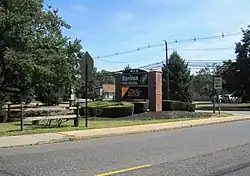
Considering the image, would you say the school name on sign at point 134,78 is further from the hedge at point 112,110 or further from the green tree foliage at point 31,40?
the green tree foliage at point 31,40

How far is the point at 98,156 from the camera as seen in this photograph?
10281mm

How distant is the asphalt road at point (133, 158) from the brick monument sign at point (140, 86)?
18.3 m

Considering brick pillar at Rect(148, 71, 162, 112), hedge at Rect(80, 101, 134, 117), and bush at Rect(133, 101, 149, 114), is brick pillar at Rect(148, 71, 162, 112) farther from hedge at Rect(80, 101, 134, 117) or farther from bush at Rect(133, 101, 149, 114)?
hedge at Rect(80, 101, 134, 117)

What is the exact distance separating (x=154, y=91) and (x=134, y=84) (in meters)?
2.84

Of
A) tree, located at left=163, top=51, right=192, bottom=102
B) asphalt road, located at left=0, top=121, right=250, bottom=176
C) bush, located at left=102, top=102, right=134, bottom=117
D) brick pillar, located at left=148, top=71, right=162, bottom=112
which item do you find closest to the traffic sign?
asphalt road, located at left=0, top=121, right=250, bottom=176

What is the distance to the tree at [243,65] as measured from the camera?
53.3 m

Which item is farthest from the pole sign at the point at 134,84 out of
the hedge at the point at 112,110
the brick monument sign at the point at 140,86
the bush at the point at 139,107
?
the hedge at the point at 112,110

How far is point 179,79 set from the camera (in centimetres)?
5238

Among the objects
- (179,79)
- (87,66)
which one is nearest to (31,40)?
(87,66)

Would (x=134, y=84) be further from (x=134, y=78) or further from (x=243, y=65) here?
(x=243, y=65)

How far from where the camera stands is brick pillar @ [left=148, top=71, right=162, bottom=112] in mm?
→ 32062

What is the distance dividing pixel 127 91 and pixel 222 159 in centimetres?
2563

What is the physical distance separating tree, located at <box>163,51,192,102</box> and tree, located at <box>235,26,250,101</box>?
23.6ft

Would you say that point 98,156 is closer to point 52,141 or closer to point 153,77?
point 52,141
